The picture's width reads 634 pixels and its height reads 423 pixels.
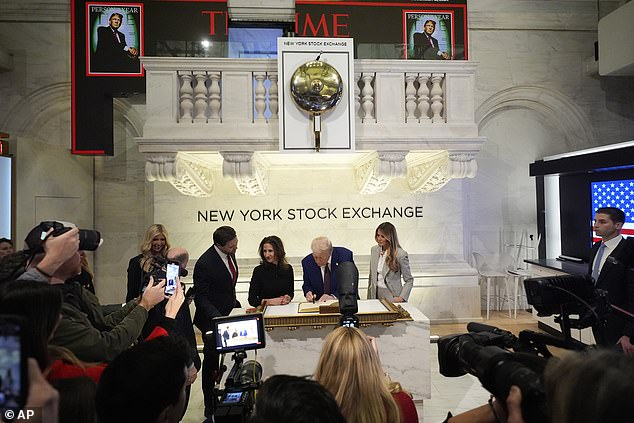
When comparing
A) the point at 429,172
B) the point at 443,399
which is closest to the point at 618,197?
the point at 429,172

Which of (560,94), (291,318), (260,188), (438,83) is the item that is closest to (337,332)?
(291,318)

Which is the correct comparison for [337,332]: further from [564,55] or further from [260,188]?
[564,55]

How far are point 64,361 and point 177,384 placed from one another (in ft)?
1.73

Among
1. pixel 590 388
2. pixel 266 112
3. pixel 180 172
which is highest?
pixel 266 112

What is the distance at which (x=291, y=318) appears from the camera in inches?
119

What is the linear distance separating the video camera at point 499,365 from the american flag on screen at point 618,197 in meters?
4.86

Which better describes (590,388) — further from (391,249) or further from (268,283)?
(391,249)

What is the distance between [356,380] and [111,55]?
22.0ft

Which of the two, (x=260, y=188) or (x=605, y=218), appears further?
(x=260, y=188)

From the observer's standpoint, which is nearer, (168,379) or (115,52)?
(168,379)

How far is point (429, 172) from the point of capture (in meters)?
5.26

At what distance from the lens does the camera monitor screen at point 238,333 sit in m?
2.08

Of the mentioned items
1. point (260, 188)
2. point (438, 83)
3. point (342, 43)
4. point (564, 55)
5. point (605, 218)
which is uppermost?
point (564, 55)

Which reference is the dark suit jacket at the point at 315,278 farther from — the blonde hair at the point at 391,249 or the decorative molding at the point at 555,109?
the decorative molding at the point at 555,109
